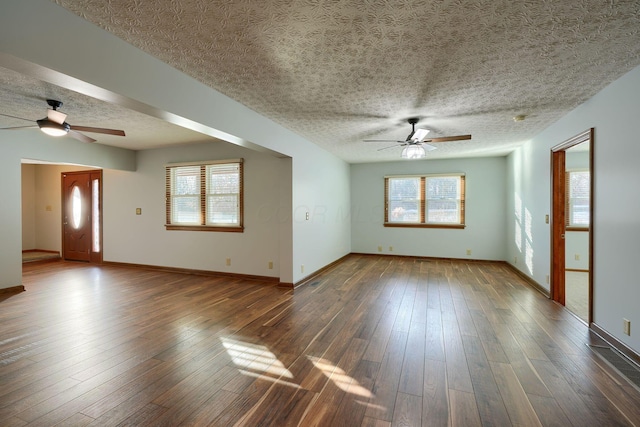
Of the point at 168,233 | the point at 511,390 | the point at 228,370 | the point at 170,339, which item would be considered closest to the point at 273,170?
the point at 168,233

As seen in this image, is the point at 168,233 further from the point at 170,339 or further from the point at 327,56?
the point at 327,56

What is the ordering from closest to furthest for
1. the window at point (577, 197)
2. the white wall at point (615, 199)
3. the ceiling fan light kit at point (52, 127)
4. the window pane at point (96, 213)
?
the white wall at point (615, 199) → the ceiling fan light kit at point (52, 127) → the window at point (577, 197) → the window pane at point (96, 213)

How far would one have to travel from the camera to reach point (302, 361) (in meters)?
2.48

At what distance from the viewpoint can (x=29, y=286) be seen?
492 centimetres

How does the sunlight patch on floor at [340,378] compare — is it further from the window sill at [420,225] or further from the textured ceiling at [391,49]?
the window sill at [420,225]

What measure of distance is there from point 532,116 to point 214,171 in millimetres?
5351

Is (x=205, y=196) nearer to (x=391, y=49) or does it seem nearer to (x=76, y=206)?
(x=76, y=206)

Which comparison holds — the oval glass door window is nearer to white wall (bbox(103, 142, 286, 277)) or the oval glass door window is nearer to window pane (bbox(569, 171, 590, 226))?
white wall (bbox(103, 142, 286, 277))

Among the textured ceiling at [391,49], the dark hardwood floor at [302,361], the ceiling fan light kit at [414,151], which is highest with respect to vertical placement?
the textured ceiling at [391,49]

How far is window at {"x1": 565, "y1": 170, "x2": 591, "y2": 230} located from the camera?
20.0ft

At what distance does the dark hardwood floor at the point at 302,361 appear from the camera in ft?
6.06

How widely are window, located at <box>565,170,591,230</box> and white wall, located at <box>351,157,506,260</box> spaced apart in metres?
1.21

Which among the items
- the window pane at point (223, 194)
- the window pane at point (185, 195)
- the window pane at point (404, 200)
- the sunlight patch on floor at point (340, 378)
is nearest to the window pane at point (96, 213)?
the window pane at point (185, 195)

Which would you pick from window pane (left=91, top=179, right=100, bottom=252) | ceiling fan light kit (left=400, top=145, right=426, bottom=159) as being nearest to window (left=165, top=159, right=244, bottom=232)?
window pane (left=91, top=179, right=100, bottom=252)
